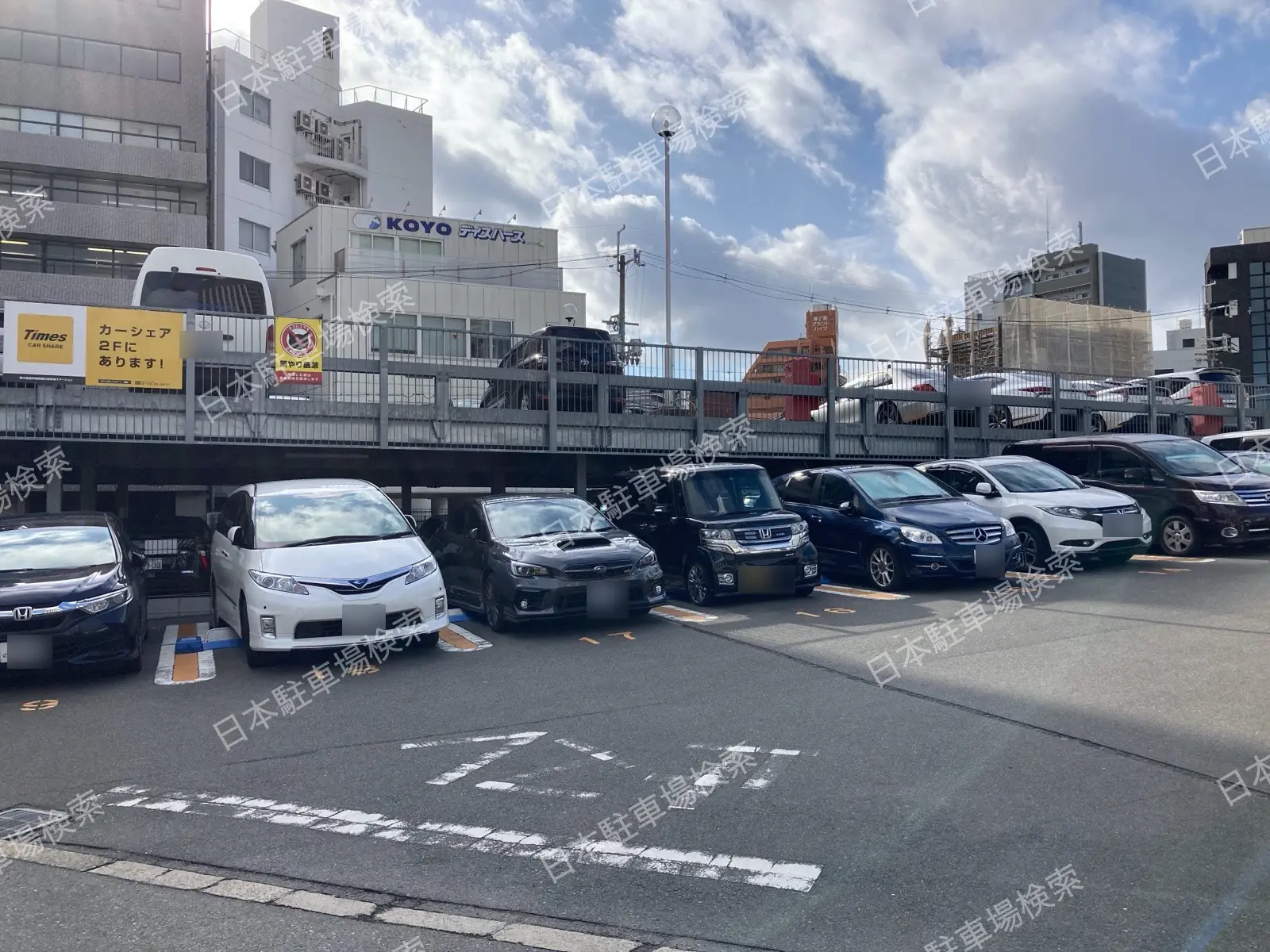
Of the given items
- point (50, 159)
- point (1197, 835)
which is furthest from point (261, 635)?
point (50, 159)

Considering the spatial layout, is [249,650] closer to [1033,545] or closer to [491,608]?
[491,608]

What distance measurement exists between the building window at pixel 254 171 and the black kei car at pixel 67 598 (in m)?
35.9

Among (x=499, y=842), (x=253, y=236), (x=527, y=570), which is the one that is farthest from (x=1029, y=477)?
(x=253, y=236)

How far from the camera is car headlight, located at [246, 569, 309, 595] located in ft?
29.5

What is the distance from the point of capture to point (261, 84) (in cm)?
4306

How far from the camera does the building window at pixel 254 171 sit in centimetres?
4162

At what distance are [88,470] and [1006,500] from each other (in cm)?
1265

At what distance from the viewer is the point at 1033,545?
13.4 meters

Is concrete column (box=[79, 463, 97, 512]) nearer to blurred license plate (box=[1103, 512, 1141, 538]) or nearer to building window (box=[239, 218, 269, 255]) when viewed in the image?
blurred license plate (box=[1103, 512, 1141, 538])

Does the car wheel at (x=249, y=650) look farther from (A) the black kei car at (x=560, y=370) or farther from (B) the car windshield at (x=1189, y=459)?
(B) the car windshield at (x=1189, y=459)

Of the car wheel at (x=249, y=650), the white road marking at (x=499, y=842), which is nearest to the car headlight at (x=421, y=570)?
the car wheel at (x=249, y=650)

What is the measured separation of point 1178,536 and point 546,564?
368 inches

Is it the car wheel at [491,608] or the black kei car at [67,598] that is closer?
the black kei car at [67,598]

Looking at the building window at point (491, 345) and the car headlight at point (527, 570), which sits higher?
the building window at point (491, 345)
